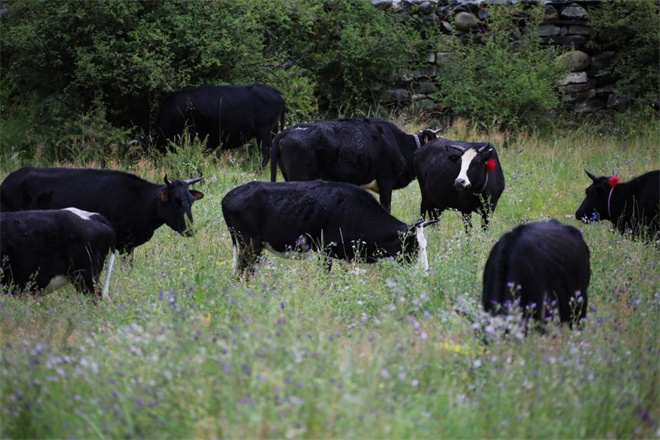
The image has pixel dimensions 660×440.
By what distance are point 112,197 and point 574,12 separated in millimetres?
13837

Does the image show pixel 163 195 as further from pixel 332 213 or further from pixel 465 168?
pixel 465 168

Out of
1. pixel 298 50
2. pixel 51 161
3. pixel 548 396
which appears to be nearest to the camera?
pixel 548 396

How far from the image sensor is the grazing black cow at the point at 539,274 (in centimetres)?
589

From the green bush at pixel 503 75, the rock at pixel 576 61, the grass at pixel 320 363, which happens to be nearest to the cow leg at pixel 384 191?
the grass at pixel 320 363

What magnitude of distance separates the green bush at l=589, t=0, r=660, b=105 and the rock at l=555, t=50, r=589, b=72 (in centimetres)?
49

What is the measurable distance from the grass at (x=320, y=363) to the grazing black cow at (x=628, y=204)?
2307mm

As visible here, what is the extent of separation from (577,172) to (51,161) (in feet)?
31.3

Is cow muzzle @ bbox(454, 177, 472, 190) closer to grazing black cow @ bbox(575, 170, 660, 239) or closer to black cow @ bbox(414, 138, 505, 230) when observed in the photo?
black cow @ bbox(414, 138, 505, 230)

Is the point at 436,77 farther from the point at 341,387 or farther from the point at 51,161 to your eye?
the point at 341,387

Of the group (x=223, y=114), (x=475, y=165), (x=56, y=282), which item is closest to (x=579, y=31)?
(x=223, y=114)

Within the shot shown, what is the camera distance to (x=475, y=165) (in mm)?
10633

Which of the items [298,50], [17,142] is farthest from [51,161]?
[298,50]

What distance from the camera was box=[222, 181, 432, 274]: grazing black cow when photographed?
8.63m

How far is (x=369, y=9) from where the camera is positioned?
737 inches
